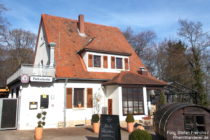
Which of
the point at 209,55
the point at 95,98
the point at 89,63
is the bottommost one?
the point at 95,98

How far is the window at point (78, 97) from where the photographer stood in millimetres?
16125

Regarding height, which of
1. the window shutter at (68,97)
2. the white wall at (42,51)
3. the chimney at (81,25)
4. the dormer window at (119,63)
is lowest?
the window shutter at (68,97)

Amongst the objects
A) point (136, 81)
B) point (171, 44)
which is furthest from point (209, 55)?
point (136, 81)

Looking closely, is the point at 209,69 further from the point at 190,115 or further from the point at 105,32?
the point at 190,115

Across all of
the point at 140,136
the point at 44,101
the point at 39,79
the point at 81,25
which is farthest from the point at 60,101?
the point at 140,136

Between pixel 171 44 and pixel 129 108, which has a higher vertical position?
pixel 171 44

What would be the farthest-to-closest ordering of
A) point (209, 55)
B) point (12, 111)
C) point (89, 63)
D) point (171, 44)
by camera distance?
point (171, 44) < point (209, 55) < point (89, 63) < point (12, 111)

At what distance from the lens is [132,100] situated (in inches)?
648

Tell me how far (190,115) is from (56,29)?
15718mm

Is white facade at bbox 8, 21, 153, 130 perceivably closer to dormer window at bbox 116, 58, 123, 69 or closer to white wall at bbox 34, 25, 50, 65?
white wall at bbox 34, 25, 50, 65

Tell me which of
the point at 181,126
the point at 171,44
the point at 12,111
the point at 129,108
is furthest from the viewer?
the point at 171,44

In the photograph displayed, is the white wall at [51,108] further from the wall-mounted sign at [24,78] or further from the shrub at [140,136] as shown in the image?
the shrub at [140,136]

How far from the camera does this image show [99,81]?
1720 cm

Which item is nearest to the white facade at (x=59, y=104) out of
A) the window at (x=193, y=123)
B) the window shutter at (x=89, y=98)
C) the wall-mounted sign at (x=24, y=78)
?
the window shutter at (x=89, y=98)
